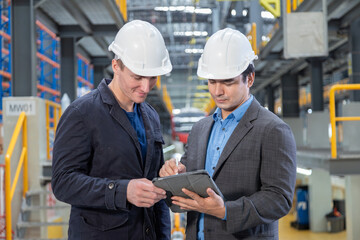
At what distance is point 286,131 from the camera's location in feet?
7.06

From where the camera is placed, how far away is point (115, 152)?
2334mm

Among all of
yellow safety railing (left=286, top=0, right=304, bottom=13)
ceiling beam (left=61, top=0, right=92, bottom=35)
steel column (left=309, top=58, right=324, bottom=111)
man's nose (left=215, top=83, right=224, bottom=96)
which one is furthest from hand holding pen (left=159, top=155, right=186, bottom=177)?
steel column (left=309, top=58, right=324, bottom=111)

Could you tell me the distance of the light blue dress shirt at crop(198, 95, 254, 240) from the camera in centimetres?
230

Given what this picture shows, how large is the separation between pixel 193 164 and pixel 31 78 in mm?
5726

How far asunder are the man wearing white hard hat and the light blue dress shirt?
307mm

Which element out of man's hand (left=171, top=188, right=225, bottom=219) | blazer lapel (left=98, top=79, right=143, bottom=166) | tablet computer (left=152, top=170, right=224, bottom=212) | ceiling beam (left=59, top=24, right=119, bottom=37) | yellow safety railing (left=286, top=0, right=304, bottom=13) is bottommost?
man's hand (left=171, top=188, right=225, bottom=219)

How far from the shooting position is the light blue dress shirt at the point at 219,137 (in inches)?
90.5

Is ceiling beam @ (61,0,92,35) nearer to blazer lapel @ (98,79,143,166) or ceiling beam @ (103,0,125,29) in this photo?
ceiling beam @ (103,0,125,29)

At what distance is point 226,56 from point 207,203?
0.77 meters

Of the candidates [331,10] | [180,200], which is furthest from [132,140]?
[331,10]

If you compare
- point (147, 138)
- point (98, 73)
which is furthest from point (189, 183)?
point (98, 73)

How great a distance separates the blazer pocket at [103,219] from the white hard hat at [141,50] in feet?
2.43

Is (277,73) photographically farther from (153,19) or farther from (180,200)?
(180,200)

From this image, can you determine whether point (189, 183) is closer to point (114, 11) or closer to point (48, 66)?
point (114, 11)
